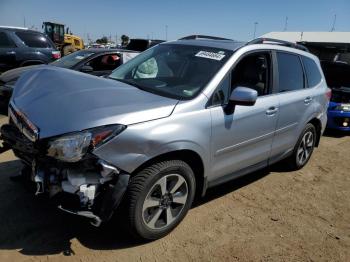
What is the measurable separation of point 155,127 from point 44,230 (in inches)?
55.3

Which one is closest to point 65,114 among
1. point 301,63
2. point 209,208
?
point 209,208

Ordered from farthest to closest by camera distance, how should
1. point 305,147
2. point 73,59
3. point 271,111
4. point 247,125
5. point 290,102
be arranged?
point 73,59, point 305,147, point 290,102, point 271,111, point 247,125

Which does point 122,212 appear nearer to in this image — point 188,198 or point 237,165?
point 188,198

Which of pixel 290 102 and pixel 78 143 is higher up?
pixel 78 143

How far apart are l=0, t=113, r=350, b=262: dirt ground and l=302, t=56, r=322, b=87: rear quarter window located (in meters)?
1.54

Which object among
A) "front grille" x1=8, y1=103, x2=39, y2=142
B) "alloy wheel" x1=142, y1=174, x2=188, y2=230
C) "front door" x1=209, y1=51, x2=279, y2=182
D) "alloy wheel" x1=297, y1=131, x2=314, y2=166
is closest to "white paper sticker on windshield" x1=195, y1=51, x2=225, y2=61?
"front door" x1=209, y1=51, x2=279, y2=182

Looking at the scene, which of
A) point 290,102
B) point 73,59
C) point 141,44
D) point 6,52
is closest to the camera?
point 290,102

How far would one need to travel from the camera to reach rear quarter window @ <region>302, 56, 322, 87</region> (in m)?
5.22

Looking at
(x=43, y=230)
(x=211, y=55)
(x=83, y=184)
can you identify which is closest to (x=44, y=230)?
(x=43, y=230)

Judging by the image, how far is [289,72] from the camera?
4.72m

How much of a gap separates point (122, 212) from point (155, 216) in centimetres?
37

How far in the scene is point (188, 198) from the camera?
348 centimetres

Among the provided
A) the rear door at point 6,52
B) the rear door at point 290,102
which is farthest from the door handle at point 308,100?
the rear door at point 6,52

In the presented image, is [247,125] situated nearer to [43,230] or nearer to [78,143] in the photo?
[78,143]
